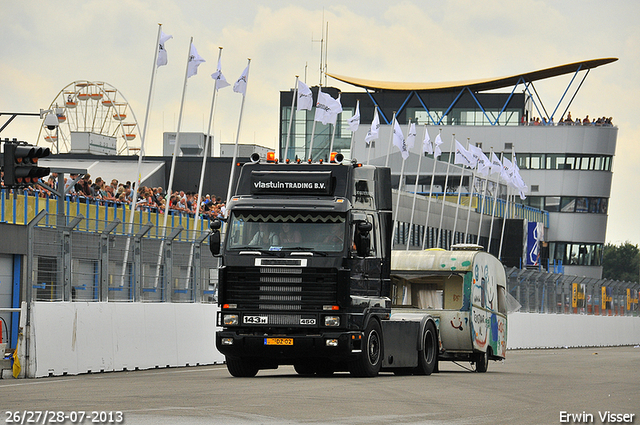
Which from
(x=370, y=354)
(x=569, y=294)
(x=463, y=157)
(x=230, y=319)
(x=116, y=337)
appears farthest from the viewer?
(x=463, y=157)

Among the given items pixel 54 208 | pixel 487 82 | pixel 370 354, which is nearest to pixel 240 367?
pixel 370 354

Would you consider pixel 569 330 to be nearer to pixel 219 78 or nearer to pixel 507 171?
pixel 219 78

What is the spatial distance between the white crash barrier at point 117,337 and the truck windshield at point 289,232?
11.1ft

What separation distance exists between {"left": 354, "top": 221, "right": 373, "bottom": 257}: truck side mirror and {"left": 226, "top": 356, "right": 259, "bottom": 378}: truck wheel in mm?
2796

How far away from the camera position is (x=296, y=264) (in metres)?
18.4

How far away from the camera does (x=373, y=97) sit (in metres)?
102

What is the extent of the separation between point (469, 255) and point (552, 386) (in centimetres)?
620

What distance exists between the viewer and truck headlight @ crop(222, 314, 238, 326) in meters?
18.8

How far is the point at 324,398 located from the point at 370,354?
486 centimetres

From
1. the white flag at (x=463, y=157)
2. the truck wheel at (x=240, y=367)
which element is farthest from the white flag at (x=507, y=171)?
the truck wheel at (x=240, y=367)

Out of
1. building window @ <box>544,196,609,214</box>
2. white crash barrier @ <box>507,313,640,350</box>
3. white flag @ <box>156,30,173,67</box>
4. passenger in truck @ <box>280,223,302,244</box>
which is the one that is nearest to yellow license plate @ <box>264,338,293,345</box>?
passenger in truck @ <box>280,223,302,244</box>

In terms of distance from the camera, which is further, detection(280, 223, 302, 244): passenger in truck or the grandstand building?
the grandstand building

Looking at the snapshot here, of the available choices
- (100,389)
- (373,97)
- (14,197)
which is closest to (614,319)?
(14,197)

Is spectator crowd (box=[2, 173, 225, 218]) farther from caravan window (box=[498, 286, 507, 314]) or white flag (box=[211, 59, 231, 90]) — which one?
caravan window (box=[498, 286, 507, 314])
